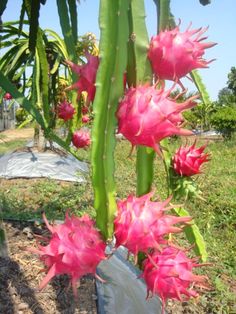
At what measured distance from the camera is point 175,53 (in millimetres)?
903

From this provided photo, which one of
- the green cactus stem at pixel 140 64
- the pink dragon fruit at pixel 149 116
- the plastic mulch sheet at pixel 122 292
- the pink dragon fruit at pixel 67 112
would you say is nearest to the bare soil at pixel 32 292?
the plastic mulch sheet at pixel 122 292

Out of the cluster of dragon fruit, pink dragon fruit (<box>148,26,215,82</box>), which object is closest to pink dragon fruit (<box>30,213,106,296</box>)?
the cluster of dragon fruit

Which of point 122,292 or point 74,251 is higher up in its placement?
point 74,251

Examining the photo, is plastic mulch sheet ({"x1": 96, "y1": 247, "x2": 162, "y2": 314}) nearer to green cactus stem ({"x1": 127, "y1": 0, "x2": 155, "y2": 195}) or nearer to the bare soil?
the bare soil

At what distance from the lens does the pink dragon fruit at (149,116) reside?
0.81 metres

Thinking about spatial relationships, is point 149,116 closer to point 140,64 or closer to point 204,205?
point 140,64

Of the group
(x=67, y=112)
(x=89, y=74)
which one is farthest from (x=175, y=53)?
(x=67, y=112)

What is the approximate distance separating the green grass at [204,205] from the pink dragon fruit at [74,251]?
182cm

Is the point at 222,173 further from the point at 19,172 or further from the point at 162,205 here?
the point at 162,205

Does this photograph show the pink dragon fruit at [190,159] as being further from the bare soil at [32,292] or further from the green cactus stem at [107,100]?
the bare soil at [32,292]

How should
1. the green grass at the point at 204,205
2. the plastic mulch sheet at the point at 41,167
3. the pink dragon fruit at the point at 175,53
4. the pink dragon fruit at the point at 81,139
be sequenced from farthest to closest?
the plastic mulch sheet at the point at 41,167
the green grass at the point at 204,205
the pink dragon fruit at the point at 81,139
the pink dragon fruit at the point at 175,53

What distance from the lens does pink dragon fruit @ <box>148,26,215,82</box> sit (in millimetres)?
909

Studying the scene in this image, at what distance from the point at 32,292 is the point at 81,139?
0.89m

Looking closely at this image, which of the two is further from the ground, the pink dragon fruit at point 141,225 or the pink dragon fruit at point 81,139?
the pink dragon fruit at point 141,225
